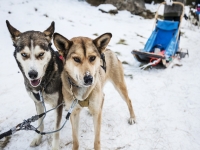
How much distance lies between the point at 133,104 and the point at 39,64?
7.65 ft

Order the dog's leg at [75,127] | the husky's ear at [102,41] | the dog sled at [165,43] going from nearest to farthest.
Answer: the husky's ear at [102,41]
the dog's leg at [75,127]
the dog sled at [165,43]

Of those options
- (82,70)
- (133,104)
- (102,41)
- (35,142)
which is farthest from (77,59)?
(133,104)

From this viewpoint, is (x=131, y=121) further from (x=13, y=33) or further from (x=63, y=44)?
(x=13, y=33)

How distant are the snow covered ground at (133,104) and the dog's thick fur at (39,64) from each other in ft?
2.59

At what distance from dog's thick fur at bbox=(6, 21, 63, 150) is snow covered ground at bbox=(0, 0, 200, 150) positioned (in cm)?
79

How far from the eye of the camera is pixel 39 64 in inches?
Answer: 91.8

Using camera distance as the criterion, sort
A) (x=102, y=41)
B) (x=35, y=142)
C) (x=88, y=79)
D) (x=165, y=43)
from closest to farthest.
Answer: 1. (x=88, y=79)
2. (x=102, y=41)
3. (x=35, y=142)
4. (x=165, y=43)

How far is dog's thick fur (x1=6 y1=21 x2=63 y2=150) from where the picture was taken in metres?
2.32

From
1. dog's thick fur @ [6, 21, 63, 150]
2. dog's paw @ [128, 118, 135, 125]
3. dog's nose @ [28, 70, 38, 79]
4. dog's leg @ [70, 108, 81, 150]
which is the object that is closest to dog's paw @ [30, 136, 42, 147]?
dog's thick fur @ [6, 21, 63, 150]

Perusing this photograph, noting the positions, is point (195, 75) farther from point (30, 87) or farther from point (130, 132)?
point (30, 87)

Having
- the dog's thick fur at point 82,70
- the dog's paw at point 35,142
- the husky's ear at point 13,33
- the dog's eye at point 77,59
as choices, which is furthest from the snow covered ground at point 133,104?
the husky's ear at point 13,33

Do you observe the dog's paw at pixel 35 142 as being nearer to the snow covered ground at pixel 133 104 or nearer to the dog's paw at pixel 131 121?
the snow covered ground at pixel 133 104

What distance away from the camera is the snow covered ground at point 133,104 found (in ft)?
10.0

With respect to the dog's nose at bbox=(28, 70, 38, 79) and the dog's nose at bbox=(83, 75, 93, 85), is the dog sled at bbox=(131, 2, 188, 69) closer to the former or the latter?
the dog's nose at bbox=(83, 75, 93, 85)
